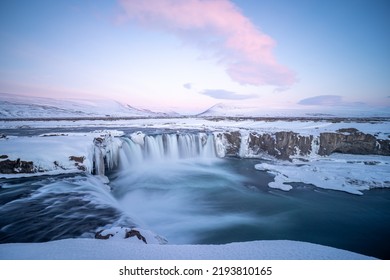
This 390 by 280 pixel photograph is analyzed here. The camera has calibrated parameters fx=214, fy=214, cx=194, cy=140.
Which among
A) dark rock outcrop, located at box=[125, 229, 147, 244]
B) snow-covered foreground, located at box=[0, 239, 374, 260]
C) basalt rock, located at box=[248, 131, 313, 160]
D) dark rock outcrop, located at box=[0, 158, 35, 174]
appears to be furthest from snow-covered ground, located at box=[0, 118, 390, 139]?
dark rock outcrop, located at box=[125, 229, 147, 244]

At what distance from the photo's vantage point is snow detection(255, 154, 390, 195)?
1288 cm

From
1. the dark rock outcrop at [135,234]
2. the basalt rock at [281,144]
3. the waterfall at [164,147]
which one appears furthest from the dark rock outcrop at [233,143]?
the dark rock outcrop at [135,234]

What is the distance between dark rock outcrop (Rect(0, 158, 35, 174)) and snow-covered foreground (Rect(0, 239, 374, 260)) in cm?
784

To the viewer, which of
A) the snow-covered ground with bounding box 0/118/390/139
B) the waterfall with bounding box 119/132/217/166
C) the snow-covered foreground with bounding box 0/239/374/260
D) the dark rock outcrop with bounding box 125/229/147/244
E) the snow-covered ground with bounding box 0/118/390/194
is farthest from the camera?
the snow-covered ground with bounding box 0/118/390/139

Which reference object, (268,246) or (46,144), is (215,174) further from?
(268,246)

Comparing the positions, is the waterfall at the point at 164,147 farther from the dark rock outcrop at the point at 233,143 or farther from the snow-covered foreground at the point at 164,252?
the snow-covered foreground at the point at 164,252

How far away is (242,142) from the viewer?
21.8 m

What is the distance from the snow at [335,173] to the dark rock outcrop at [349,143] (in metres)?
1.46

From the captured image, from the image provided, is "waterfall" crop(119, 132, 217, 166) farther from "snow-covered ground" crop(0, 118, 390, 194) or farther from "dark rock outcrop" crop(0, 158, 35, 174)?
"dark rock outcrop" crop(0, 158, 35, 174)

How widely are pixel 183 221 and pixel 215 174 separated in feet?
24.4

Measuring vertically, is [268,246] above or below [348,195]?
above
